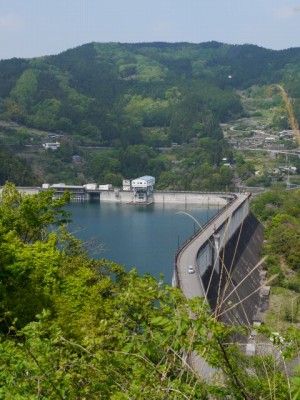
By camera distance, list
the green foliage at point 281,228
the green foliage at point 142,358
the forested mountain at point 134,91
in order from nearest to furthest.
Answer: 1. the green foliage at point 142,358
2. the green foliage at point 281,228
3. the forested mountain at point 134,91

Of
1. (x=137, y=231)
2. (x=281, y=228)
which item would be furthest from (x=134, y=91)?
(x=281, y=228)

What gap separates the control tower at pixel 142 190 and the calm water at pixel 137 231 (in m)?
0.74

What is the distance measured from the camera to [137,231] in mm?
19703

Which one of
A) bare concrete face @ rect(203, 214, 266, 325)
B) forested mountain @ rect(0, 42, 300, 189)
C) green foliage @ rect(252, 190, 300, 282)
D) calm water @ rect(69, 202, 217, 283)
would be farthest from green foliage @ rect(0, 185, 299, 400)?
forested mountain @ rect(0, 42, 300, 189)

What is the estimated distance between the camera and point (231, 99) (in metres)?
49.3

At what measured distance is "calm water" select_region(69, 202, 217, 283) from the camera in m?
15.3

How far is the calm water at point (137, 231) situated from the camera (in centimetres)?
1526

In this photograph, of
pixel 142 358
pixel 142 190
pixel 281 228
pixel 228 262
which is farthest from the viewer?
pixel 142 190

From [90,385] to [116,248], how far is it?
1471cm

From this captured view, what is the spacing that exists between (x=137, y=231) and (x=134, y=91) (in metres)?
36.8

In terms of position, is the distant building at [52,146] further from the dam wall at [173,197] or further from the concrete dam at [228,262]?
the concrete dam at [228,262]

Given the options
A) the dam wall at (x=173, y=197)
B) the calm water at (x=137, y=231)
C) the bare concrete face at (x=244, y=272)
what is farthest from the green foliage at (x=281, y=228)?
the dam wall at (x=173, y=197)

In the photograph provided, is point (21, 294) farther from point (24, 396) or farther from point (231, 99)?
point (231, 99)

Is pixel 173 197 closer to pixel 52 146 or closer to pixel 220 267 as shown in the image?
pixel 52 146
